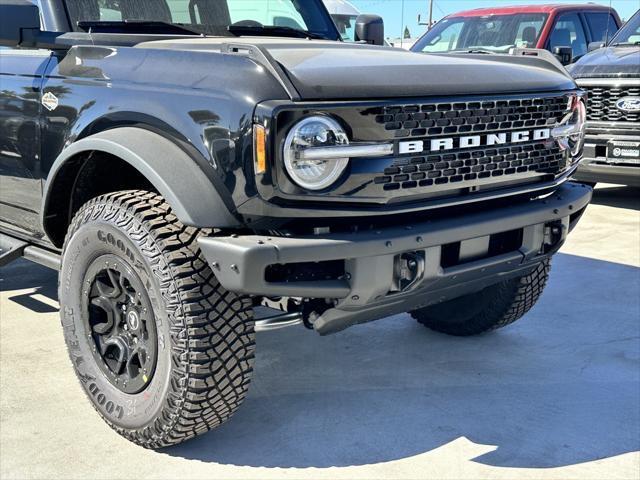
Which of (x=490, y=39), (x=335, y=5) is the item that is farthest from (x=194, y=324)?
(x=335, y=5)

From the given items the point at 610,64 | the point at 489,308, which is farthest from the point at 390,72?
the point at 610,64

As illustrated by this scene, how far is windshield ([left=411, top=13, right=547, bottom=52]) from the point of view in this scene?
914 centimetres

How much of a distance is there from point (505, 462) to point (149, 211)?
1524 millimetres

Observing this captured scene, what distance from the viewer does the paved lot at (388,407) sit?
2814 mm

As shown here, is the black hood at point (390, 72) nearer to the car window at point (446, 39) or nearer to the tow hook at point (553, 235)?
the tow hook at point (553, 235)

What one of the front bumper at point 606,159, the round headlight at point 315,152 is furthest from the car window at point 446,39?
the round headlight at point 315,152

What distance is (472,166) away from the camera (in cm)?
281

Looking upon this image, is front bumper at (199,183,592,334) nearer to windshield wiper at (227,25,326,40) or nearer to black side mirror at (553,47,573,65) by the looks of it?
windshield wiper at (227,25,326,40)

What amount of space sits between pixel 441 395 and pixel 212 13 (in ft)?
6.70

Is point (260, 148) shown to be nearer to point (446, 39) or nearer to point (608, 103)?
point (608, 103)

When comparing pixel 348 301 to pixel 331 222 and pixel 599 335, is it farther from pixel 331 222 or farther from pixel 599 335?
pixel 599 335

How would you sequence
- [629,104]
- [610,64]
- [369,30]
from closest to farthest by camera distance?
[369,30] < [629,104] < [610,64]

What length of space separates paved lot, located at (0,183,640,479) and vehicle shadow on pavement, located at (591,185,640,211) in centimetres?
310

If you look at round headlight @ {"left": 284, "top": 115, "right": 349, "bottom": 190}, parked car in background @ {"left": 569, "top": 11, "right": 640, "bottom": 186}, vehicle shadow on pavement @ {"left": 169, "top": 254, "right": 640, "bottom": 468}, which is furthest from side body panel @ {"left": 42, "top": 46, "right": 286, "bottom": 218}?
parked car in background @ {"left": 569, "top": 11, "right": 640, "bottom": 186}
